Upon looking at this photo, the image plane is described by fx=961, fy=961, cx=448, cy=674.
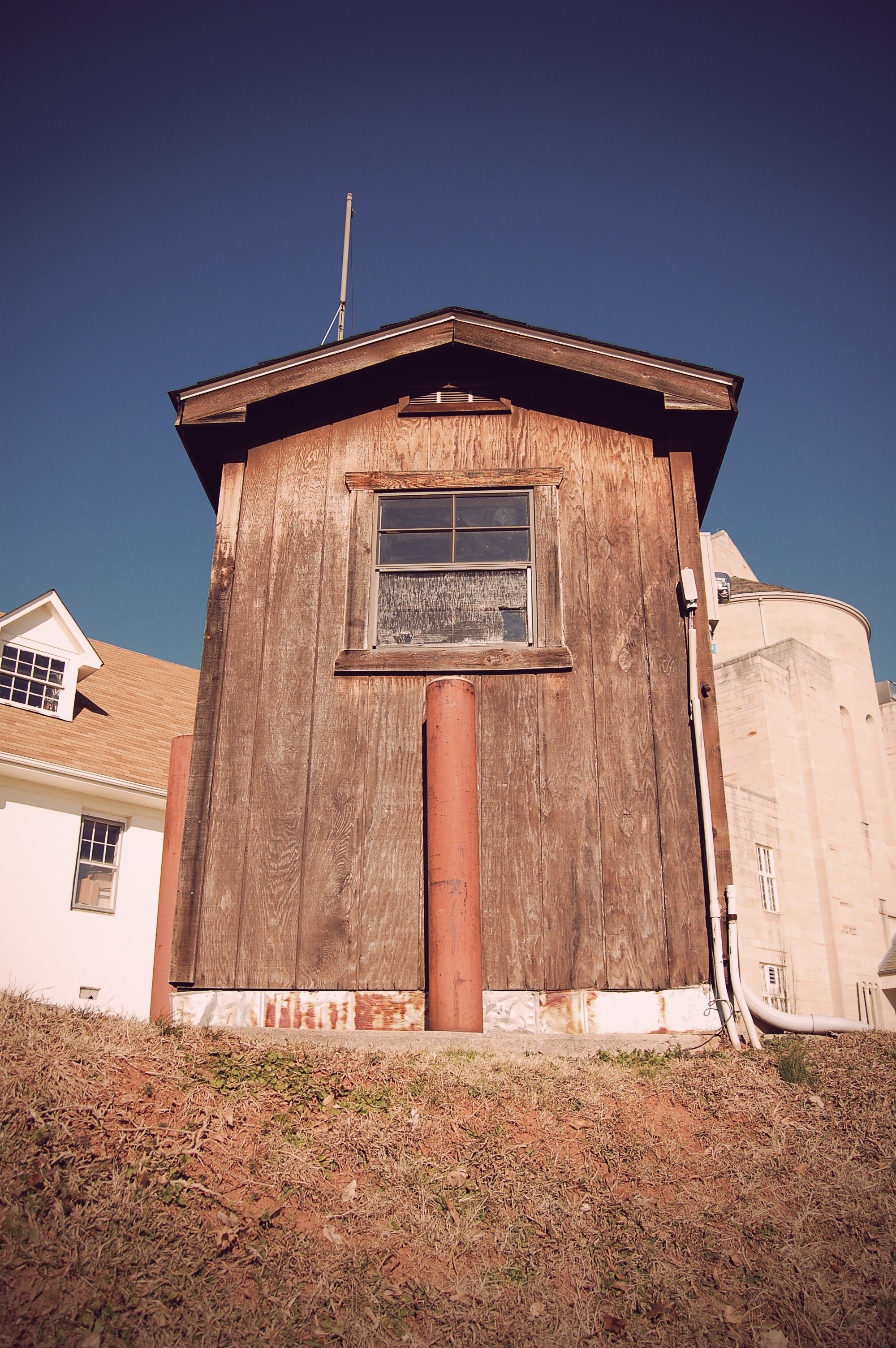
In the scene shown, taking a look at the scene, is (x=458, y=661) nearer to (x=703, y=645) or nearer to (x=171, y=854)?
(x=703, y=645)

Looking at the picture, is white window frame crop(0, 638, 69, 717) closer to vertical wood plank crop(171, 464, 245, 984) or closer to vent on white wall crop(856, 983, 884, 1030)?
vertical wood plank crop(171, 464, 245, 984)

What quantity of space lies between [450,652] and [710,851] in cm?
230

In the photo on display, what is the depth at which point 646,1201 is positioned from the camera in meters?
4.07

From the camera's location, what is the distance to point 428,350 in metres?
7.96

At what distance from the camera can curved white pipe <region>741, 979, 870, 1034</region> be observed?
6.39m

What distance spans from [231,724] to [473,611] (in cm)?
200

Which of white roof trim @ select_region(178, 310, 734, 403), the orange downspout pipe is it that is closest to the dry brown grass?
the orange downspout pipe

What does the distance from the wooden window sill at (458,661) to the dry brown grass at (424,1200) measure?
8.97 feet

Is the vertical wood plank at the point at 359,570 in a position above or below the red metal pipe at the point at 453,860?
above

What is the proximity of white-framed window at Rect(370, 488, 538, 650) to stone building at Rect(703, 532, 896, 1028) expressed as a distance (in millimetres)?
19369

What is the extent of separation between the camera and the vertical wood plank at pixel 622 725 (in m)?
6.32

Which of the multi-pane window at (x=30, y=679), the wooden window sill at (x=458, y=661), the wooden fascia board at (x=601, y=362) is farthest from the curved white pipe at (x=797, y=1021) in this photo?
the multi-pane window at (x=30, y=679)

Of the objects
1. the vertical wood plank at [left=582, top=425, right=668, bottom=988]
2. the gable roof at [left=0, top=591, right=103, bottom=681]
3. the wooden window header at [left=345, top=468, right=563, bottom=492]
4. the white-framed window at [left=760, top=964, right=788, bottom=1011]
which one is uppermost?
the gable roof at [left=0, top=591, right=103, bottom=681]

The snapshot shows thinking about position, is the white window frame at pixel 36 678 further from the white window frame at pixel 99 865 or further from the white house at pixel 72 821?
the white window frame at pixel 99 865
